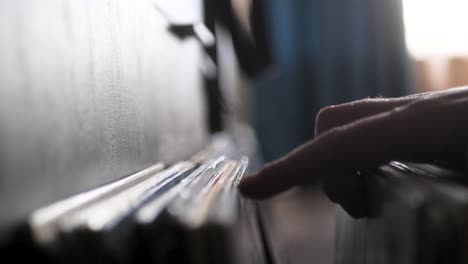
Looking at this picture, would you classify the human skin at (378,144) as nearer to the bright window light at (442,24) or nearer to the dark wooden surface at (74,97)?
the dark wooden surface at (74,97)

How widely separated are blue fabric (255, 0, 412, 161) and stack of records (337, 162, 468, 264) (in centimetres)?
227

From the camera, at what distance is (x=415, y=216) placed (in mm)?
287

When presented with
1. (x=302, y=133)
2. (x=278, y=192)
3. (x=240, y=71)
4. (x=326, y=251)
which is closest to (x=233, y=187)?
(x=278, y=192)

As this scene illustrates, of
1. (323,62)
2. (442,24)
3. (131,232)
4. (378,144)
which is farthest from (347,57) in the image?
(131,232)

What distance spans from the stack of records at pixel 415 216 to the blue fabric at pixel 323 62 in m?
2.27

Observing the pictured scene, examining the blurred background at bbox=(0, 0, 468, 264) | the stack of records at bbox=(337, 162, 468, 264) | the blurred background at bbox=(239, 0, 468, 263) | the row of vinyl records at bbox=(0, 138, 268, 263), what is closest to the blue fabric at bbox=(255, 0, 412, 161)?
the blurred background at bbox=(239, 0, 468, 263)

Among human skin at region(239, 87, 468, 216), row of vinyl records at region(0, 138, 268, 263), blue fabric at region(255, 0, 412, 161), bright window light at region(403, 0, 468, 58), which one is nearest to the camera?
row of vinyl records at region(0, 138, 268, 263)

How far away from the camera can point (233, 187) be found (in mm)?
404

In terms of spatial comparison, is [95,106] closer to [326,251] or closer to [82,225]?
[82,225]

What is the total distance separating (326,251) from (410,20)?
1.90m

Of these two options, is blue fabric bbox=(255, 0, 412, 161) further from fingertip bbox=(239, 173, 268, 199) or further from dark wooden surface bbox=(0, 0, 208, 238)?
fingertip bbox=(239, 173, 268, 199)

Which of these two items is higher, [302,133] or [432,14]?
[432,14]

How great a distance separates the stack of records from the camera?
0.27 m

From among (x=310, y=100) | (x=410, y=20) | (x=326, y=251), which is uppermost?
(x=410, y=20)
